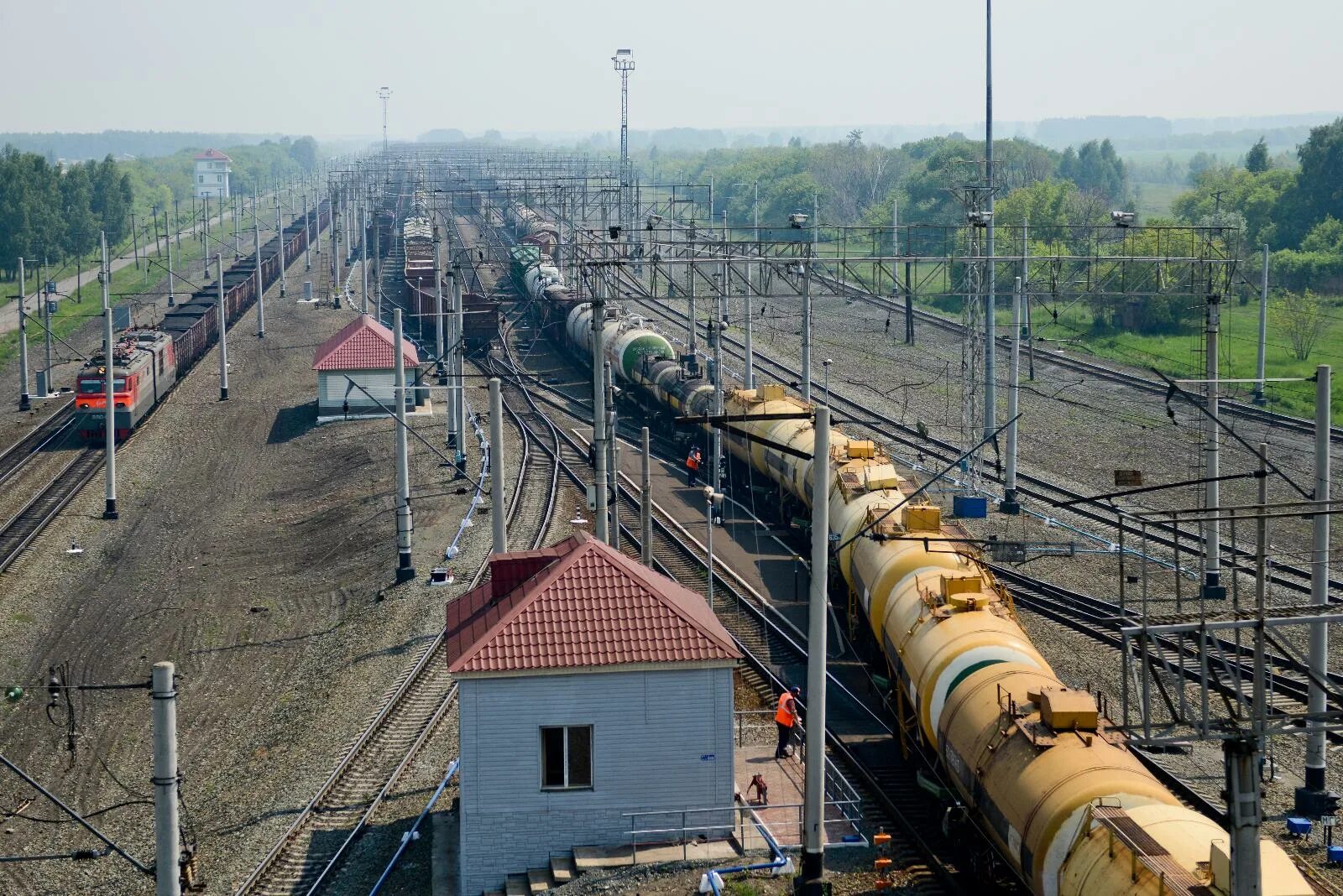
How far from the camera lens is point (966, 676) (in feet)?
75.9

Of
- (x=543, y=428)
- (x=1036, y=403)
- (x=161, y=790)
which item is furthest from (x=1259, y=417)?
(x=161, y=790)

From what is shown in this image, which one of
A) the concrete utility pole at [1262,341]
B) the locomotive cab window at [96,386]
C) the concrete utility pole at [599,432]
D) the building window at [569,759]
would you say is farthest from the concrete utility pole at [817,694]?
the locomotive cab window at [96,386]

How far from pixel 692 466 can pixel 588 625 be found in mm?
24554

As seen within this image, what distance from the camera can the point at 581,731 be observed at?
22141 millimetres

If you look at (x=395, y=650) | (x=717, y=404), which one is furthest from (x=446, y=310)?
(x=395, y=650)

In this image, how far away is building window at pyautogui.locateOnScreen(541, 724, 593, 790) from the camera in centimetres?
2209

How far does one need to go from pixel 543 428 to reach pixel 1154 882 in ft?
142

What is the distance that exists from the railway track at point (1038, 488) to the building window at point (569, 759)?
363 inches

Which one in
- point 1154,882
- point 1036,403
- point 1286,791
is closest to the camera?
point 1154,882

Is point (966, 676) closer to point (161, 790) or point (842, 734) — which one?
point (842, 734)

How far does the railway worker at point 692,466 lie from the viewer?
46928 millimetres

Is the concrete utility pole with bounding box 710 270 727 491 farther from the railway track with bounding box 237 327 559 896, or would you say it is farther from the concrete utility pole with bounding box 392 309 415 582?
the railway track with bounding box 237 327 559 896

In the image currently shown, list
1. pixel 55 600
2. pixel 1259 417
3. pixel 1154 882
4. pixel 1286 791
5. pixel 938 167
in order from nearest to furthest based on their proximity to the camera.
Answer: pixel 1154 882 < pixel 1286 791 < pixel 55 600 < pixel 1259 417 < pixel 938 167

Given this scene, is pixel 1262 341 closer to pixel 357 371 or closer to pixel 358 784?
pixel 357 371
